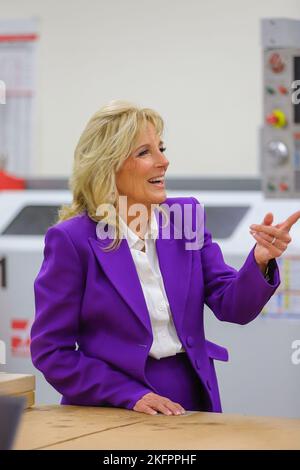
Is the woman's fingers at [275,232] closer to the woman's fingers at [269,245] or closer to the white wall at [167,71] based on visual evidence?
the woman's fingers at [269,245]

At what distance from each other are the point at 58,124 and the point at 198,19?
911 millimetres

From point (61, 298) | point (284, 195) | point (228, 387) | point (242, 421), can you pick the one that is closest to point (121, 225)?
point (61, 298)

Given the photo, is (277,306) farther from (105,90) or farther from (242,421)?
(105,90)

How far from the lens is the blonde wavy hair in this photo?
1.80 meters

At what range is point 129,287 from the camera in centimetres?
176

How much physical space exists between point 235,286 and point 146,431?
1.55 ft

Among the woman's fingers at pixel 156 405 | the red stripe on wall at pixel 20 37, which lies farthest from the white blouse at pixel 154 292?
the red stripe on wall at pixel 20 37

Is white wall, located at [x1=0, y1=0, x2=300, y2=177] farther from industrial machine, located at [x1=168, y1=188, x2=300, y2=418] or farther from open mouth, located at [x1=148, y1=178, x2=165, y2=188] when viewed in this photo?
open mouth, located at [x1=148, y1=178, x2=165, y2=188]

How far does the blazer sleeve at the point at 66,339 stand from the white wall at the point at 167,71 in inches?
102

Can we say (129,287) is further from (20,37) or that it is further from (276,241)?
(20,37)

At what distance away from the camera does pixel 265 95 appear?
2648mm

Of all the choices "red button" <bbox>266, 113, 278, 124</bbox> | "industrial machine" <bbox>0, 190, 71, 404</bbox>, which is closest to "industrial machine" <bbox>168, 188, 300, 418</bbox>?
"red button" <bbox>266, 113, 278, 124</bbox>

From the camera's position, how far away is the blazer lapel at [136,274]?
5.73ft

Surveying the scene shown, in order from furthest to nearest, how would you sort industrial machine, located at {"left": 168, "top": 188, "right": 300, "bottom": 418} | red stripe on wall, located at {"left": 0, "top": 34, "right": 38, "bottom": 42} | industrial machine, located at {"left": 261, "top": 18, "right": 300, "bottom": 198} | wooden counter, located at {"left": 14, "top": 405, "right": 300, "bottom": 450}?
1. red stripe on wall, located at {"left": 0, "top": 34, "right": 38, "bottom": 42}
2. industrial machine, located at {"left": 168, "top": 188, "right": 300, "bottom": 418}
3. industrial machine, located at {"left": 261, "top": 18, "right": 300, "bottom": 198}
4. wooden counter, located at {"left": 14, "top": 405, "right": 300, "bottom": 450}
